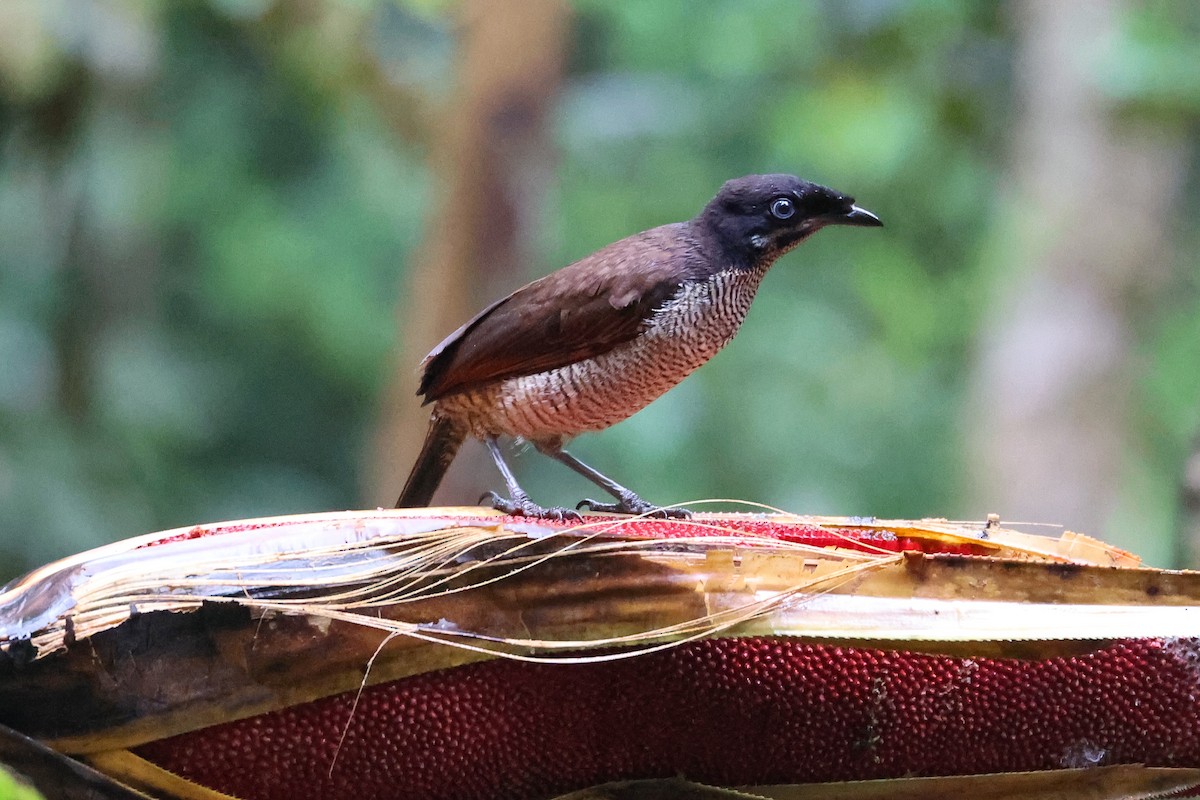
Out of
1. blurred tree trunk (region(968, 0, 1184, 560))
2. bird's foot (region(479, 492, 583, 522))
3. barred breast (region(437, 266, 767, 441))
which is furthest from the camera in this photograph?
blurred tree trunk (region(968, 0, 1184, 560))

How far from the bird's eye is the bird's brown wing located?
0.48ft

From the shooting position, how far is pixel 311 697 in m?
1.26

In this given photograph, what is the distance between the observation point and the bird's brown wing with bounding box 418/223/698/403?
1904 mm

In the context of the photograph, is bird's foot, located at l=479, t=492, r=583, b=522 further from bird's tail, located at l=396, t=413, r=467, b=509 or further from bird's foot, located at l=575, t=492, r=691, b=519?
bird's tail, located at l=396, t=413, r=467, b=509

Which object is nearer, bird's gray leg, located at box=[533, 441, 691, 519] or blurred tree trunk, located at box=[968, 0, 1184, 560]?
bird's gray leg, located at box=[533, 441, 691, 519]

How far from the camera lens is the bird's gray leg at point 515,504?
5.38ft

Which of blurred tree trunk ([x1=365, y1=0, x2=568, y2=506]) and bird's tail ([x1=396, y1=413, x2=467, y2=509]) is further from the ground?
blurred tree trunk ([x1=365, y1=0, x2=568, y2=506])

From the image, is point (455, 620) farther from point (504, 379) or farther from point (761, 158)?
point (761, 158)

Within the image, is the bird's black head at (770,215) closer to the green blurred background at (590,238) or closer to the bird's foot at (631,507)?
the bird's foot at (631,507)

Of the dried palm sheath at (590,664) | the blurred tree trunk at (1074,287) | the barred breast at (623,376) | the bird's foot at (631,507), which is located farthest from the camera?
the blurred tree trunk at (1074,287)

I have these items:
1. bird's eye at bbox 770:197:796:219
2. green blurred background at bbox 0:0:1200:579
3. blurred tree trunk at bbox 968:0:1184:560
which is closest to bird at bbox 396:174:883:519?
bird's eye at bbox 770:197:796:219

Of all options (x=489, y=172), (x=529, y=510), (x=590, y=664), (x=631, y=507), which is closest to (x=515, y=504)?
(x=529, y=510)

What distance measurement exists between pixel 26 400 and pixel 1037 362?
13.8 feet

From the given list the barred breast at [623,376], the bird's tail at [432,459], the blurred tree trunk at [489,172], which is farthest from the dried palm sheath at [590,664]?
the blurred tree trunk at [489,172]
